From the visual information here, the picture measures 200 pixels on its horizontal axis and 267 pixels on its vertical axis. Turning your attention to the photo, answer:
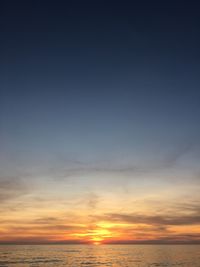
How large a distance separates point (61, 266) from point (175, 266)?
27.4m

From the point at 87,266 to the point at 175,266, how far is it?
69.6 ft

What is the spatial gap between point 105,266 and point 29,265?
1832 centimetres

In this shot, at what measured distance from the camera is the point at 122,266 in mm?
82500

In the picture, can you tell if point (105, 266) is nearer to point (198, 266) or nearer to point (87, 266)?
point (87, 266)

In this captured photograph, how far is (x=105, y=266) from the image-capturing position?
83812 mm

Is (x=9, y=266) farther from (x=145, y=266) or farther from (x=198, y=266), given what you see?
(x=198, y=266)

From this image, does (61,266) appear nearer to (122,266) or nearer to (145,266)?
(122,266)

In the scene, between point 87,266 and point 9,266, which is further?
point 87,266

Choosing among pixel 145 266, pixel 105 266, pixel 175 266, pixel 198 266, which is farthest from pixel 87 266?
pixel 198 266

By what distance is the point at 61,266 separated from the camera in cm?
8350

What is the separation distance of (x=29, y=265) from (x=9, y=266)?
20.8ft

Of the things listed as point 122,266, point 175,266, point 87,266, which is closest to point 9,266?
point 87,266

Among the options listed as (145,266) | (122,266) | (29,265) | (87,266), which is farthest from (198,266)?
(29,265)

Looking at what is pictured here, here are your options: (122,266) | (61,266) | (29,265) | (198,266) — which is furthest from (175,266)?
(29,265)
